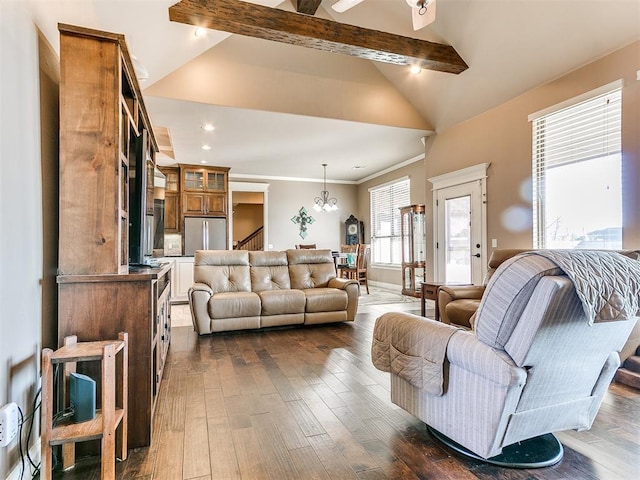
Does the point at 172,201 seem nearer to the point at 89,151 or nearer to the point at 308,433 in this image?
the point at 89,151

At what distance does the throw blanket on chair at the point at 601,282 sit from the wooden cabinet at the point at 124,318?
6.18 feet

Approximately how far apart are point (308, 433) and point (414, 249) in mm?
5231

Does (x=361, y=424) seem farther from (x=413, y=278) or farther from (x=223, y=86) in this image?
(x=413, y=278)

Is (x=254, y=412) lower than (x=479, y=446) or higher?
lower

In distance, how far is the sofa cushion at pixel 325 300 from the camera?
4555 millimetres

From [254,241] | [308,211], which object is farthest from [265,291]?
[254,241]

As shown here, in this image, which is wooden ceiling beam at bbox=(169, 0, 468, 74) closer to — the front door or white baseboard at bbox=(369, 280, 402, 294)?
the front door

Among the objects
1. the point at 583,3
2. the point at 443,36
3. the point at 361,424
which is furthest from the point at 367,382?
the point at 443,36

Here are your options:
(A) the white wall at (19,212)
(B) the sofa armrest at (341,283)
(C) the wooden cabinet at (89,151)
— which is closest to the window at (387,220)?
(B) the sofa armrest at (341,283)

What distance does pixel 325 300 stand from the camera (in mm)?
4602

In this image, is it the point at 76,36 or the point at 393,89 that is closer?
the point at 76,36

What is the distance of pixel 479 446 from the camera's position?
162 centimetres

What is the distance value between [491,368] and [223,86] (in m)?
4.45

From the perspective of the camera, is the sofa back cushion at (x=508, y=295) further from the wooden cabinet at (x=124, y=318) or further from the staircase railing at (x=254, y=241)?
the staircase railing at (x=254, y=241)
